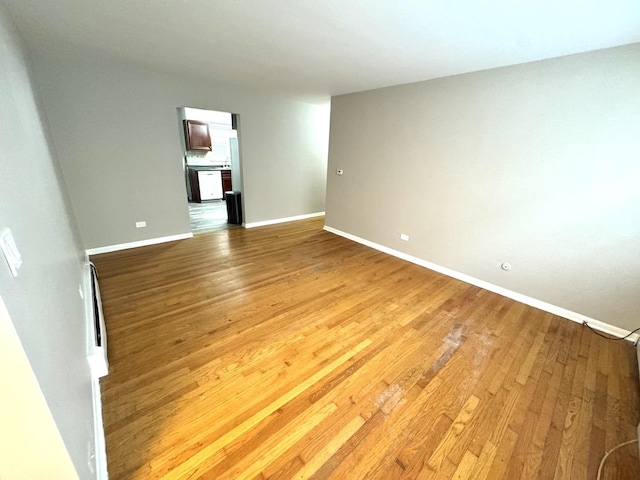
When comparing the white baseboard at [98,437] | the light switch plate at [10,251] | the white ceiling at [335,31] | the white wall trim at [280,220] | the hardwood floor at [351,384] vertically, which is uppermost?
the white ceiling at [335,31]

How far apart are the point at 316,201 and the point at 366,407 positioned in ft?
15.5

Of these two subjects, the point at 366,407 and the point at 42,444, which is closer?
the point at 42,444

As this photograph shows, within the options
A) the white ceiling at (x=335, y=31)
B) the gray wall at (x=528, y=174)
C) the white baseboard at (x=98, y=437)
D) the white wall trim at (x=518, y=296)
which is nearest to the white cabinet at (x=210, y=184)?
the white ceiling at (x=335, y=31)

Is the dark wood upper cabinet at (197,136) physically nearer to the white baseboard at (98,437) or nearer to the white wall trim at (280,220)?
the white wall trim at (280,220)

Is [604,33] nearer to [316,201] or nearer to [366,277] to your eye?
[366,277]

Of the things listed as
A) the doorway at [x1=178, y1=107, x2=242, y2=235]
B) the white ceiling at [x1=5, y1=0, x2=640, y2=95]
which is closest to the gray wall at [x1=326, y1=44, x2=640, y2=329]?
the white ceiling at [x1=5, y1=0, x2=640, y2=95]

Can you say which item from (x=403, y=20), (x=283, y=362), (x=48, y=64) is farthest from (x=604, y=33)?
(x=48, y=64)

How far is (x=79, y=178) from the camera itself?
10.5ft

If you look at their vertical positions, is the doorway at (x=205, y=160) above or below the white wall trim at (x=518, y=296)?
above

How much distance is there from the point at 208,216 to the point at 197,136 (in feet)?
9.65

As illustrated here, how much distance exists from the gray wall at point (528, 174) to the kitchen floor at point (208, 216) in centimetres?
328

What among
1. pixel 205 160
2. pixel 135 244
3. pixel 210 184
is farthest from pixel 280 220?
pixel 205 160

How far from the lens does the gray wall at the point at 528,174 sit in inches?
83.3

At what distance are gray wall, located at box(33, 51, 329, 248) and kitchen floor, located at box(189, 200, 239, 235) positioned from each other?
566 mm
